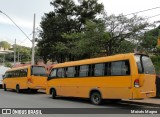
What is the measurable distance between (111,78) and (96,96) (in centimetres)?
159

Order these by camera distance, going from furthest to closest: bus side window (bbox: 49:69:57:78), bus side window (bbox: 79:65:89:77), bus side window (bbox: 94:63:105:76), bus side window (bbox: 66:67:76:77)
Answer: bus side window (bbox: 49:69:57:78)
bus side window (bbox: 66:67:76:77)
bus side window (bbox: 79:65:89:77)
bus side window (bbox: 94:63:105:76)

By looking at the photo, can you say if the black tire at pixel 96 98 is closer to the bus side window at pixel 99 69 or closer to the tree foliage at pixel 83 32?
the bus side window at pixel 99 69

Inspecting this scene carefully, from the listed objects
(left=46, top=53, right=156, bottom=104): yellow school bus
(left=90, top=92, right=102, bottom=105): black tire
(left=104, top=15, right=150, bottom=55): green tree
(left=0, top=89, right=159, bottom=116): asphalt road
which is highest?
(left=104, top=15, right=150, bottom=55): green tree

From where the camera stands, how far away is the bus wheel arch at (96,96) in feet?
52.8

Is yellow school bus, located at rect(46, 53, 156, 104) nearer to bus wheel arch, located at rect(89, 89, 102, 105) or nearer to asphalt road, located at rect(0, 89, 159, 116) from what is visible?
bus wheel arch, located at rect(89, 89, 102, 105)

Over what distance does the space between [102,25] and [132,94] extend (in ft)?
54.3

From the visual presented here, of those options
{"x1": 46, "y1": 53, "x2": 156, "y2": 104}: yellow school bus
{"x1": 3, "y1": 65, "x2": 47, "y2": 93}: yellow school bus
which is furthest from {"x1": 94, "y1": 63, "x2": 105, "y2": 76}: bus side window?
{"x1": 3, "y1": 65, "x2": 47, "y2": 93}: yellow school bus

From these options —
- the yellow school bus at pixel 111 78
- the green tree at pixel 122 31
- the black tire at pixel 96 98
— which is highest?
the green tree at pixel 122 31

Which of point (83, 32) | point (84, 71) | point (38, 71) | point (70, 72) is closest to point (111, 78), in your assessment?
point (84, 71)

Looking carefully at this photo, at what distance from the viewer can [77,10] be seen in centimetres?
4275

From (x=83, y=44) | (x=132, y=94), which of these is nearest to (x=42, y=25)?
(x=83, y=44)

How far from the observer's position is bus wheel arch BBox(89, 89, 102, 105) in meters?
16.1

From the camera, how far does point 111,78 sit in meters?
15.4

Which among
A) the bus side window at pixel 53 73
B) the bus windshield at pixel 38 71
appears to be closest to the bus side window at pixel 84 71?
the bus side window at pixel 53 73
